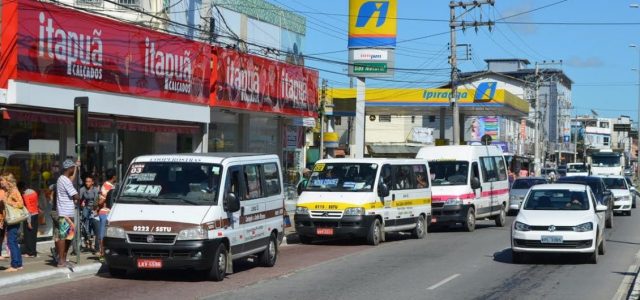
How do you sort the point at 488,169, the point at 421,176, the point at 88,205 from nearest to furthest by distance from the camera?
the point at 88,205, the point at 421,176, the point at 488,169

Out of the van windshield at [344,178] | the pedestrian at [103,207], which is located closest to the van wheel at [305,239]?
the van windshield at [344,178]

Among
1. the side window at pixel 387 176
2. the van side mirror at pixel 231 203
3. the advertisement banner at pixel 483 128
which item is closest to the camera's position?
the van side mirror at pixel 231 203

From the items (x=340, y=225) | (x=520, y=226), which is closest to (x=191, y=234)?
(x=520, y=226)

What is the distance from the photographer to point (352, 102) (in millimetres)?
48250

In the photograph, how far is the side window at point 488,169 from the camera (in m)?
27.2

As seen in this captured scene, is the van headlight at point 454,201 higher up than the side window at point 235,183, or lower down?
lower down

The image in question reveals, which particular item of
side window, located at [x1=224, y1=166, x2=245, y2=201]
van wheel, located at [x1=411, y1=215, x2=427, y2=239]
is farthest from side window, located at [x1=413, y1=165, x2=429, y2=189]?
side window, located at [x1=224, y1=166, x2=245, y2=201]

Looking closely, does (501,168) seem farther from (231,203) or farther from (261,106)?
(231,203)

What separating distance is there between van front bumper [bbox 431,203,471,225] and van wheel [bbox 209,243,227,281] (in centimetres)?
1259

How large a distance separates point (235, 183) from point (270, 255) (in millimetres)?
2188

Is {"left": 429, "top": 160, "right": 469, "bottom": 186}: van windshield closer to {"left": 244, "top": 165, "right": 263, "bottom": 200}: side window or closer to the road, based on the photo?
the road

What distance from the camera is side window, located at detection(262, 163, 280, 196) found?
16234mm

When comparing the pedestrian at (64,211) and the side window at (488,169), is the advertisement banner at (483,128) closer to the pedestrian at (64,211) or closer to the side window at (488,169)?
the side window at (488,169)

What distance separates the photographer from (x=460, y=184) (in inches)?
1010
